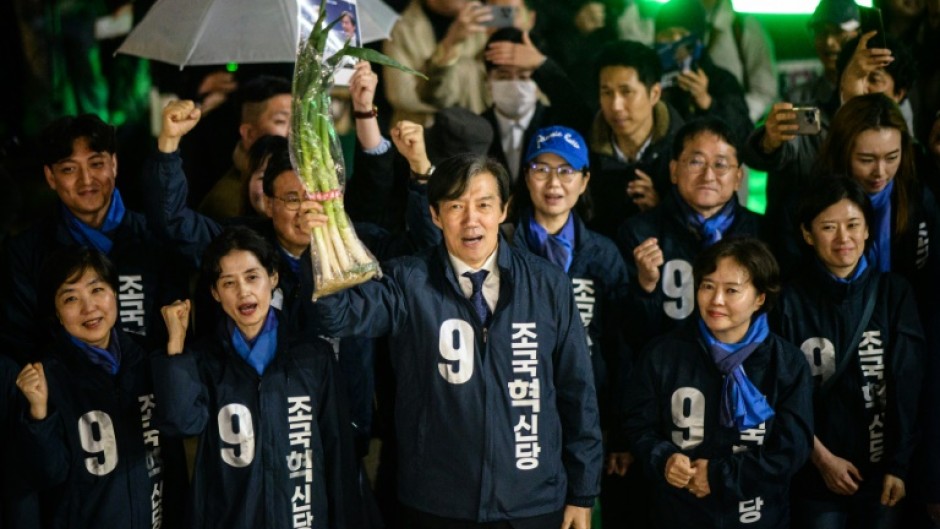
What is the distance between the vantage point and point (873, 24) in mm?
5625

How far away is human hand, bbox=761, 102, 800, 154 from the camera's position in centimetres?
500

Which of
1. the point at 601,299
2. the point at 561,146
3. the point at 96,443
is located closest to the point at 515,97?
the point at 561,146

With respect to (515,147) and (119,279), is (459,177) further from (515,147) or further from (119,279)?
(515,147)

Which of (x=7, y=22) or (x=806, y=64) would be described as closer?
(x=7, y=22)

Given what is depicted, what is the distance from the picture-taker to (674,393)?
4.38 metres

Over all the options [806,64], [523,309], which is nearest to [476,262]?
[523,309]

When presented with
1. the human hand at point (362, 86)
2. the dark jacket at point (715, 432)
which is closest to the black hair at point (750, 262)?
the dark jacket at point (715, 432)

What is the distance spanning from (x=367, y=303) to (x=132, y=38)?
2122mm

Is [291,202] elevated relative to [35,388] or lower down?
elevated

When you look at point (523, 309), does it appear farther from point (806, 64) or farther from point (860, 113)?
point (806, 64)

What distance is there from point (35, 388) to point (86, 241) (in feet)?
2.67

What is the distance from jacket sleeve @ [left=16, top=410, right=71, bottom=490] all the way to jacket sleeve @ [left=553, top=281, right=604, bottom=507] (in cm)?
183

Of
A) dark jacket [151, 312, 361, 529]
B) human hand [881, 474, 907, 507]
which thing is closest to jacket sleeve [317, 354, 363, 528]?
dark jacket [151, 312, 361, 529]

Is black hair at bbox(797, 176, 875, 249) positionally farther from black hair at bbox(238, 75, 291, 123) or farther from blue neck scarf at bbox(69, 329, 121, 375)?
blue neck scarf at bbox(69, 329, 121, 375)
